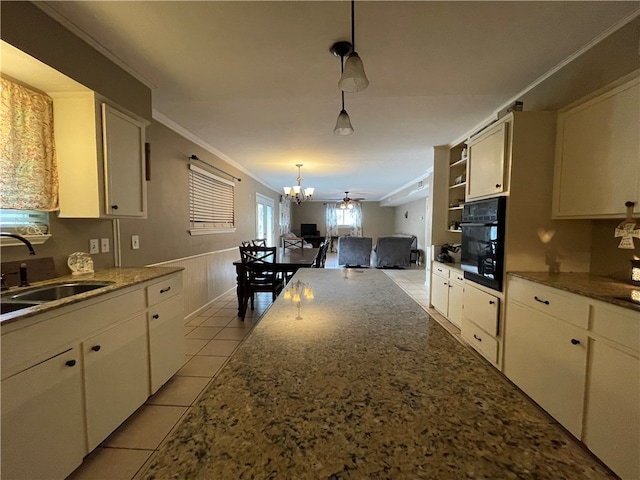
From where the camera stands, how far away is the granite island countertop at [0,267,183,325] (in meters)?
1.14

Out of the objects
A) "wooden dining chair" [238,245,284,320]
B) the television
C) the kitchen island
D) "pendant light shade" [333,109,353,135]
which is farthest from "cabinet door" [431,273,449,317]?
the television

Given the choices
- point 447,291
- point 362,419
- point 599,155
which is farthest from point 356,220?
point 362,419

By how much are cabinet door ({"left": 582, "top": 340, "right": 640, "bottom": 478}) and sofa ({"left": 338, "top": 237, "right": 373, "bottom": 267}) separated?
6359 millimetres

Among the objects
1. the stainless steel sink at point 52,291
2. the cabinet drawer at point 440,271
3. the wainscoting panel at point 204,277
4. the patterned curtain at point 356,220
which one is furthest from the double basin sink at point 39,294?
the patterned curtain at point 356,220

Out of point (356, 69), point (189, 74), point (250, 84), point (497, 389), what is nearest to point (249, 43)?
point (250, 84)

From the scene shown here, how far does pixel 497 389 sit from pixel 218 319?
136 inches

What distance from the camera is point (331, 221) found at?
13016mm

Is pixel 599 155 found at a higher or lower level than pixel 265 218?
higher

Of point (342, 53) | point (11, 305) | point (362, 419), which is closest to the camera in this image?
point (362, 419)

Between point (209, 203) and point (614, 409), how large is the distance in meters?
4.44

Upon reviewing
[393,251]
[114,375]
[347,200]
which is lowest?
[114,375]

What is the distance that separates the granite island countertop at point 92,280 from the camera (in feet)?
3.73

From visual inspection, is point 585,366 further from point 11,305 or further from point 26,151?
point 26,151

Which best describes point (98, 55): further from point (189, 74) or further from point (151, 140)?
point (151, 140)
